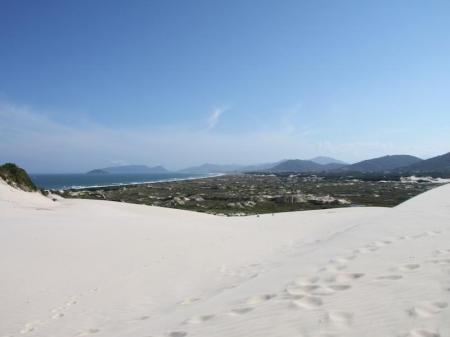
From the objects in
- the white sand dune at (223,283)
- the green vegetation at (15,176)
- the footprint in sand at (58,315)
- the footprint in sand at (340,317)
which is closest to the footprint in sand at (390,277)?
the white sand dune at (223,283)

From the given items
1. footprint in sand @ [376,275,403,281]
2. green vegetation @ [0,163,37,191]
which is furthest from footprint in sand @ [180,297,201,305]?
green vegetation @ [0,163,37,191]

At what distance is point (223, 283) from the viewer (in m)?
9.62

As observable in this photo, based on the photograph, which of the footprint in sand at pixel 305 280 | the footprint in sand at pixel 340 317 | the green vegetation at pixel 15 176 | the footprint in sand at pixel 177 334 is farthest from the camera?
the green vegetation at pixel 15 176

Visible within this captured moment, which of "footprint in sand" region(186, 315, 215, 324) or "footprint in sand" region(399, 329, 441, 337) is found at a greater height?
"footprint in sand" region(399, 329, 441, 337)

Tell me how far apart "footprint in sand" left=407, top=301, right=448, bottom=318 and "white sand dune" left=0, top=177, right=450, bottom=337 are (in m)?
0.02

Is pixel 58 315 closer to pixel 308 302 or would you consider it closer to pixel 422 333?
pixel 308 302

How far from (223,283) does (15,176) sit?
34.0m

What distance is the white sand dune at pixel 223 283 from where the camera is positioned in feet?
15.6

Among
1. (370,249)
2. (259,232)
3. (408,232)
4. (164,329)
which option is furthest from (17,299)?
(259,232)

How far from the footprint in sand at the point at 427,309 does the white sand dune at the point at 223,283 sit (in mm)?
21

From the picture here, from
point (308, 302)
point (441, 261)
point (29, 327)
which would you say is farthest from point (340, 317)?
point (29, 327)

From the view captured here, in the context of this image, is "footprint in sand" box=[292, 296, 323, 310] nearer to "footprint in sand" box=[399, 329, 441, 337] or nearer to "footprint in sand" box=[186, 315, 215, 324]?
"footprint in sand" box=[186, 315, 215, 324]

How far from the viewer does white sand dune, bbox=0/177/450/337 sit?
15.6ft

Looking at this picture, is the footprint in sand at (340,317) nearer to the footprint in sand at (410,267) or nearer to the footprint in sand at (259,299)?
the footprint in sand at (259,299)
